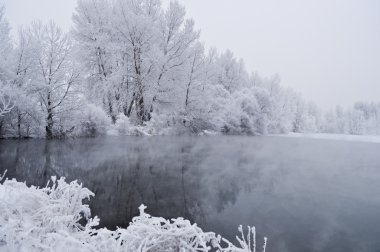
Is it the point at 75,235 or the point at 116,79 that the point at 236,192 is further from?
the point at 116,79

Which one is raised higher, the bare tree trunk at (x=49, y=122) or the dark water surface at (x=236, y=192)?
the bare tree trunk at (x=49, y=122)

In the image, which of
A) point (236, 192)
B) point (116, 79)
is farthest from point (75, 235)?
point (116, 79)

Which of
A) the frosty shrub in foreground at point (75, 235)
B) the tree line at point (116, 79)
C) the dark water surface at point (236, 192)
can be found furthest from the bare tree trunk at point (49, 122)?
the frosty shrub in foreground at point (75, 235)

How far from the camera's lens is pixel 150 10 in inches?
970

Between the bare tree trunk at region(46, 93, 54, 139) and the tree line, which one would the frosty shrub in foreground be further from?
the bare tree trunk at region(46, 93, 54, 139)

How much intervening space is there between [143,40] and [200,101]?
23.1ft

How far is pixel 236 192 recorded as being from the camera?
6.10 m

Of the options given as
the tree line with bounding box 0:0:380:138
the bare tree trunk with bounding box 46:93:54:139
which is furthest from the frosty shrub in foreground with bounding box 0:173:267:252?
the bare tree trunk with bounding box 46:93:54:139

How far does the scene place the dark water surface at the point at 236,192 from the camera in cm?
411

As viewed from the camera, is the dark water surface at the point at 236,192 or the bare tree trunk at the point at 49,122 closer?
the dark water surface at the point at 236,192

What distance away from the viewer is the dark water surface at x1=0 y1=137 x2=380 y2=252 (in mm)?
4113

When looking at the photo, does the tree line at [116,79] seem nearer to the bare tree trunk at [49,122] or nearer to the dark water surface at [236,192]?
the bare tree trunk at [49,122]

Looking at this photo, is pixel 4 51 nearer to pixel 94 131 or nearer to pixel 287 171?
pixel 94 131

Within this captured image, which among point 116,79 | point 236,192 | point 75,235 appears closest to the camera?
point 75,235
